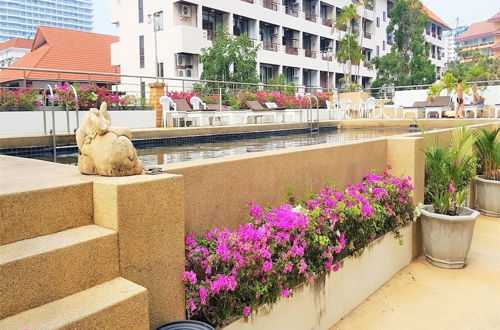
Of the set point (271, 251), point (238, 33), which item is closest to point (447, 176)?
point (271, 251)

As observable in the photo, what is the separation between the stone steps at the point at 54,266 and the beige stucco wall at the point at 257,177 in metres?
0.64

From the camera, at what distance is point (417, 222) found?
474cm

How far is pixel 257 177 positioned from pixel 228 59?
18.5 metres

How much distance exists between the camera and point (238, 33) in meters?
26.6

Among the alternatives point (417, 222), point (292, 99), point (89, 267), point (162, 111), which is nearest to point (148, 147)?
point (162, 111)

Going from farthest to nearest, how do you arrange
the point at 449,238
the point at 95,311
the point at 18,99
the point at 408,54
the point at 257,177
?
the point at 408,54 → the point at 18,99 → the point at 449,238 → the point at 257,177 → the point at 95,311

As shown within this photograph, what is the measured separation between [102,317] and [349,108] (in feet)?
56.7

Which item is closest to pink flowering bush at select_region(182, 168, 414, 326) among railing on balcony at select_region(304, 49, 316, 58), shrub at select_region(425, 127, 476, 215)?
shrub at select_region(425, 127, 476, 215)

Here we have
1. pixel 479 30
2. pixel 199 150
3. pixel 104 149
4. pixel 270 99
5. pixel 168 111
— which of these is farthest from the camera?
pixel 479 30

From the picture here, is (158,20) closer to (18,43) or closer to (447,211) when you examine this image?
(447,211)

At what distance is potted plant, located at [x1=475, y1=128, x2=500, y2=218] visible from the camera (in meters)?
6.43

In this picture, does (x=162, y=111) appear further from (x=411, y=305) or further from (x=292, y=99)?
(x=411, y=305)

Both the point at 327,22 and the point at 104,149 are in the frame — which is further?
the point at 327,22

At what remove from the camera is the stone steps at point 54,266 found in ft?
5.25
